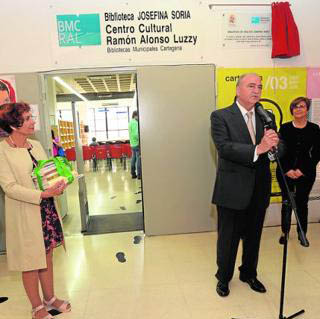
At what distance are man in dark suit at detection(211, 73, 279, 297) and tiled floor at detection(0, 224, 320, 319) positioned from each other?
0.65 ft

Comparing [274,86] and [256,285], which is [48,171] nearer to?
[256,285]

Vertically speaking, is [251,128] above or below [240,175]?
above

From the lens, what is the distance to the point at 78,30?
344cm

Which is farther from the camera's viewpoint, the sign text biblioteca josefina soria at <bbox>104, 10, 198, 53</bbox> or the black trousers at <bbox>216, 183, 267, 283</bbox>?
the sign text biblioteca josefina soria at <bbox>104, 10, 198, 53</bbox>

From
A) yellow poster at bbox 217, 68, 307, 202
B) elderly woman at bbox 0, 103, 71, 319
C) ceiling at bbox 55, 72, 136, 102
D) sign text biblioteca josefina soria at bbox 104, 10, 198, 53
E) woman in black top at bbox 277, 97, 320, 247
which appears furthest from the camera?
ceiling at bbox 55, 72, 136, 102

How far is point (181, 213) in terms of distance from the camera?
3775 mm

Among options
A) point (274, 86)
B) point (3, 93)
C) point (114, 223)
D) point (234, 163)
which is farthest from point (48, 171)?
point (274, 86)

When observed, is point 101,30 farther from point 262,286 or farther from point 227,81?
point 262,286

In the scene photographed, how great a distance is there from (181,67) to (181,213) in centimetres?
177

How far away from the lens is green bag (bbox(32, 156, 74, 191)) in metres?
1.92

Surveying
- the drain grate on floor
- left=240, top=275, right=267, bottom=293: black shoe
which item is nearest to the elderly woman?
left=240, top=275, right=267, bottom=293: black shoe

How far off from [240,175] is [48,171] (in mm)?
1333

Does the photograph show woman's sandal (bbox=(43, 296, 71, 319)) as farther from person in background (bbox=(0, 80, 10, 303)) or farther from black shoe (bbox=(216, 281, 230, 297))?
person in background (bbox=(0, 80, 10, 303))

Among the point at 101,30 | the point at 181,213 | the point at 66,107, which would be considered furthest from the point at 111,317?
the point at 66,107
